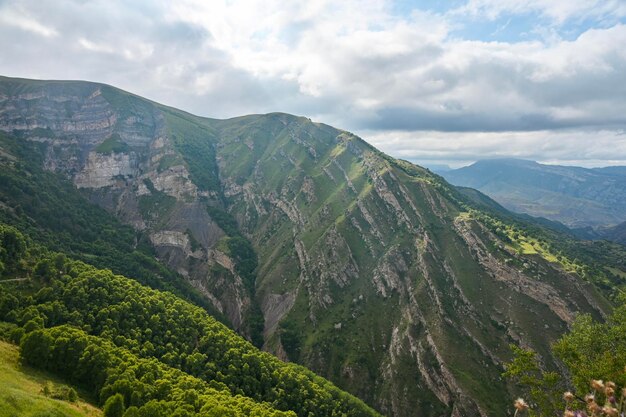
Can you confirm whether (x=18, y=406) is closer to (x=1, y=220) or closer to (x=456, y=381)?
(x=456, y=381)

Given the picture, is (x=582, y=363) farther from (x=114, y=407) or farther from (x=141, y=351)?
(x=141, y=351)

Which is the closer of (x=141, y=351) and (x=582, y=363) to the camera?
(x=582, y=363)

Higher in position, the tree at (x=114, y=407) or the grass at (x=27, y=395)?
the grass at (x=27, y=395)

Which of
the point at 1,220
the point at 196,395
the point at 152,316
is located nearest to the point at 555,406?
the point at 196,395

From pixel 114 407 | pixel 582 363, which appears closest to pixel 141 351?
pixel 114 407

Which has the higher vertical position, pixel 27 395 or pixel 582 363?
pixel 582 363

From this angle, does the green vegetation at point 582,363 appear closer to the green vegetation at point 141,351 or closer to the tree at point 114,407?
the green vegetation at point 141,351

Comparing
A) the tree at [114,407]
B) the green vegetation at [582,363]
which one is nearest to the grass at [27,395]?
the tree at [114,407]
